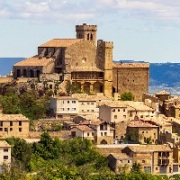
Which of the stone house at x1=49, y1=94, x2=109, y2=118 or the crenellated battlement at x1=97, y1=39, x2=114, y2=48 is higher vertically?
the crenellated battlement at x1=97, y1=39, x2=114, y2=48

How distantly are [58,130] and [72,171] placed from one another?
6.73m

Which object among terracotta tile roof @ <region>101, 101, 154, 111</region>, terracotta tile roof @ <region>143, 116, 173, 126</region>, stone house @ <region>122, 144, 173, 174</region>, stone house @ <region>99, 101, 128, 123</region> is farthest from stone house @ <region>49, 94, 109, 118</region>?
stone house @ <region>122, 144, 173, 174</region>

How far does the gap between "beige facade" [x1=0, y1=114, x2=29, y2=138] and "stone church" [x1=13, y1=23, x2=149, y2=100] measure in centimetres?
1313

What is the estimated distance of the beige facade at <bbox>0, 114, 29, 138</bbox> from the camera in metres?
70.8

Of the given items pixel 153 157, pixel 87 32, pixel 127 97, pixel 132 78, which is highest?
pixel 87 32

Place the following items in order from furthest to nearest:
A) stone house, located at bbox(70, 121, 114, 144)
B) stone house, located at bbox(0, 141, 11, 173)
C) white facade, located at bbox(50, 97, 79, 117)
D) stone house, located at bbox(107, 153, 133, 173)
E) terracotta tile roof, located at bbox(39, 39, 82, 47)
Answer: terracotta tile roof, located at bbox(39, 39, 82, 47), white facade, located at bbox(50, 97, 79, 117), stone house, located at bbox(70, 121, 114, 144), stone house, located at bbox(107, 153, 133, 173), stone house, located at bbox(0, 141, 11, 173)

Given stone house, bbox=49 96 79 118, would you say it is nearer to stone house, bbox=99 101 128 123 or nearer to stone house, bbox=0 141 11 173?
stone house, bbox=99 101 128 123

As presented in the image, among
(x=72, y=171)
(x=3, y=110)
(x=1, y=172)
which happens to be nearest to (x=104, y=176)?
(x=72, y=171)

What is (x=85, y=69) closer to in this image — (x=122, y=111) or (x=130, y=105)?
(x=130, y=105)

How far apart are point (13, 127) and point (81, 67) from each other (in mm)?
17004

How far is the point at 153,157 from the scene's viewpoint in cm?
6969

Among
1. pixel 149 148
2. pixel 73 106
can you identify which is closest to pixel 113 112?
pixel 73 106

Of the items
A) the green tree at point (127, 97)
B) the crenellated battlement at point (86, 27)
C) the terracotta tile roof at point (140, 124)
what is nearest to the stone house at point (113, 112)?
the terracotta tile roof at point (140, 124)

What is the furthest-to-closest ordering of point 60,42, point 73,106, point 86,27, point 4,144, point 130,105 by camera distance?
point 86,27, point 60,42, point 130,105, point 73,106, point 4,144
